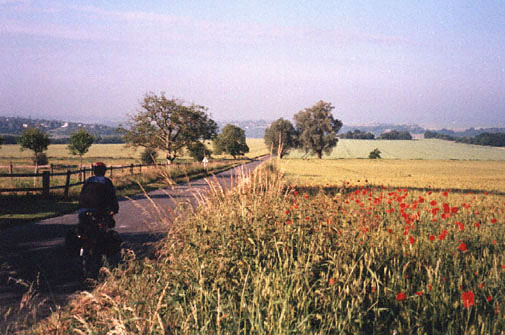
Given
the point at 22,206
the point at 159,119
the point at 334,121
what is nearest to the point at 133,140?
the point at 159,119

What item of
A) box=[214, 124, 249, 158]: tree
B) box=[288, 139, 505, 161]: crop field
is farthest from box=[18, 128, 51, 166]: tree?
box=[288, 139, 505, 161]: crop field

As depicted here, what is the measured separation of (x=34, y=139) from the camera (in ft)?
172

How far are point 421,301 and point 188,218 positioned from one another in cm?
361

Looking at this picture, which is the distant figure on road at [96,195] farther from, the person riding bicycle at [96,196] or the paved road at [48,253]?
the paved road at [48,253]

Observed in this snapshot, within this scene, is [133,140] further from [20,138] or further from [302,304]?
[302,304]

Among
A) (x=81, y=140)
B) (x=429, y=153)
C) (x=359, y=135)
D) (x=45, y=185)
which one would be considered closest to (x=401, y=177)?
(x=45, y=185)

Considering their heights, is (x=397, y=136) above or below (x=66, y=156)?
above

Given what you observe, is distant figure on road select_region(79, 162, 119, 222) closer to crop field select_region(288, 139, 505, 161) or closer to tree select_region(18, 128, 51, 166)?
tree select_region(18, 128, 51, 166)

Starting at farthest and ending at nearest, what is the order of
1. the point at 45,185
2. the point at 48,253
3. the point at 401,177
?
the point at 401,177 → the point at 45,185 → the point at 48,253

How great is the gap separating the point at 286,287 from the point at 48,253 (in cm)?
636

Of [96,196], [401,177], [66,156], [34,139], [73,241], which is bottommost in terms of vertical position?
[66,156]

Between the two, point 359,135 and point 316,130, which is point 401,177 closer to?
point 316,130

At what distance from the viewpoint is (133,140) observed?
44.7 metres

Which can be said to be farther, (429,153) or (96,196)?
(429,153)
